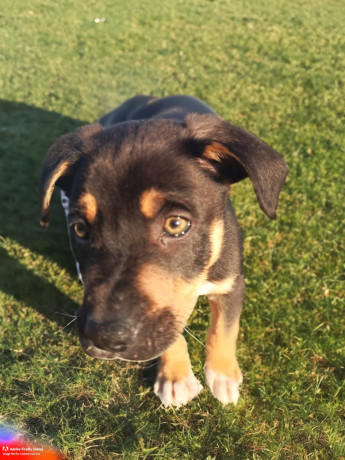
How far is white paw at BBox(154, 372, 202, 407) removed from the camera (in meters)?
3.39

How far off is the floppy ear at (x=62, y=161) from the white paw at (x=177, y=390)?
1544 mm

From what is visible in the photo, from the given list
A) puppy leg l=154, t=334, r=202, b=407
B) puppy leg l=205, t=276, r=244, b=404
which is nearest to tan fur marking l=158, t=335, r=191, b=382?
puppy leg l=154, t=334, r=202, b=407

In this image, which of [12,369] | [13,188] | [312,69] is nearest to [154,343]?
[12,369]

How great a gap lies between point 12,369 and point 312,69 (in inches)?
311

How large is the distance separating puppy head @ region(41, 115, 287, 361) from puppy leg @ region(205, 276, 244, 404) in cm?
52

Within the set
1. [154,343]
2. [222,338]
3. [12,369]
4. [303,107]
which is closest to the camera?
[154,343]

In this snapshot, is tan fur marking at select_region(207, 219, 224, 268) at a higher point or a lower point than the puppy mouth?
higher

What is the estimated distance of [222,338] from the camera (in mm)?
3461

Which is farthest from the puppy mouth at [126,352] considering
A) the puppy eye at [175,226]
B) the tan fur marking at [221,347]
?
the tan fur marking at [221,347]

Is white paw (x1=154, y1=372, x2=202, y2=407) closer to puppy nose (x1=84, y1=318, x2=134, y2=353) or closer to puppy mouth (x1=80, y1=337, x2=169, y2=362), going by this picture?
puppy mouth (x1=80, y1=337, x2=169, y2=362)

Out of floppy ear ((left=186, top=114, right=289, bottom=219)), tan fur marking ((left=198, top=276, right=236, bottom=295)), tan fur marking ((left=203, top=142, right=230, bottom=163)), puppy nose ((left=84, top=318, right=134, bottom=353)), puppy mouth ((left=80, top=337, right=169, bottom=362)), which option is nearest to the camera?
puppy nose ((left=84, top=318, right=134, bottom=353))

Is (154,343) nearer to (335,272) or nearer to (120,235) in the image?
(120,235)

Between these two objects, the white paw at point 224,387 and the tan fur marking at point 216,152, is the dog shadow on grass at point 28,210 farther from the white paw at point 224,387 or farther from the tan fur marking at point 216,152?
the tan fur marking at point 216,152

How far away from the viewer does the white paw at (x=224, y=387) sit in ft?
11.3
